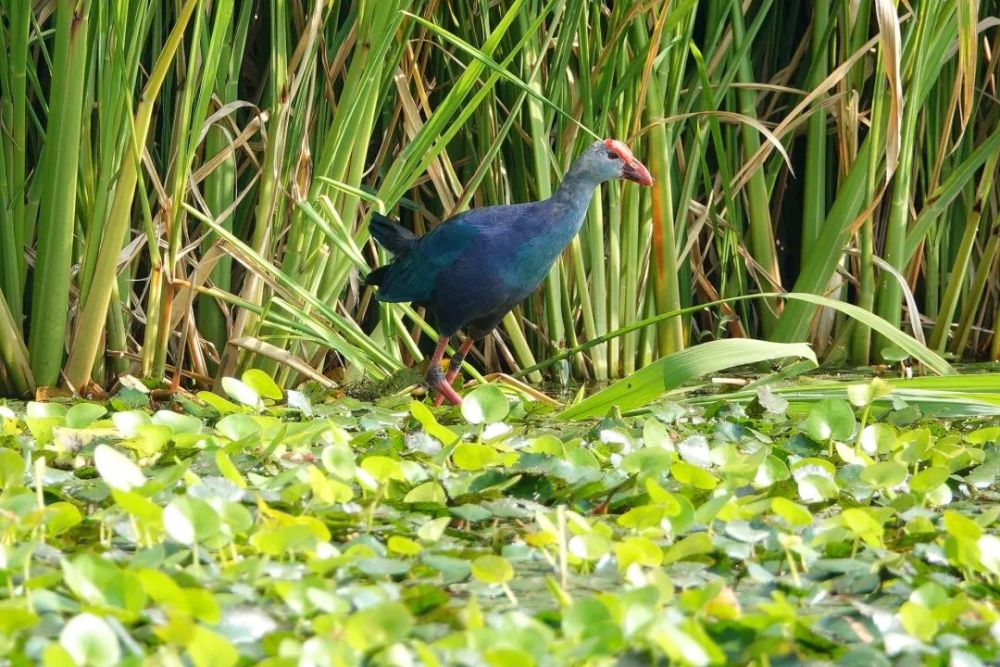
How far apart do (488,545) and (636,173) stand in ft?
4.81

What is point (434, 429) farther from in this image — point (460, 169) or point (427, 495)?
point (460, 169)

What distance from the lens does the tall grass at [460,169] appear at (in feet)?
7.99

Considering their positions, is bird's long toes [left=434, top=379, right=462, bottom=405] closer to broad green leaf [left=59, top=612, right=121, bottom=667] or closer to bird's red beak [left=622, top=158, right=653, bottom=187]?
bird's red beak [left=622, top=158, right=653, bottom=187]

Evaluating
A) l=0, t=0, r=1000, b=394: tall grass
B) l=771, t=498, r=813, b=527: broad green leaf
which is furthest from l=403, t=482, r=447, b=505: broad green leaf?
l=0, t=0, r=1000, b=394: tall grass

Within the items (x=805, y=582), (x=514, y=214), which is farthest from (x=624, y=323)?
(x=805, y=582)

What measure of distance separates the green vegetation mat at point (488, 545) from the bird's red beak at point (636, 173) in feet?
2.77

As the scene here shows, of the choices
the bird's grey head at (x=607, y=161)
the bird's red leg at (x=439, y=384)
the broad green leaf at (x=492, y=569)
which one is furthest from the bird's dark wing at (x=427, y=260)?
the broad green leaf at (x=492, y=569)

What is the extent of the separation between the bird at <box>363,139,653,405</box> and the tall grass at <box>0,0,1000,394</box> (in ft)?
0.35

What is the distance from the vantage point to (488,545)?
4.81 feet

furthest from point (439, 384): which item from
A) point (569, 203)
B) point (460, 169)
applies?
point (460, 169)

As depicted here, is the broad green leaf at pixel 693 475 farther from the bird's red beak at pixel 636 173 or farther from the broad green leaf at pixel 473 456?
the bird's red beak at pixel 636 173

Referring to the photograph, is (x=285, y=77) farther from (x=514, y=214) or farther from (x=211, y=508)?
(x=211, y=508)

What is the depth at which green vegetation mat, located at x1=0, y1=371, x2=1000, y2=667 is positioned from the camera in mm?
1070

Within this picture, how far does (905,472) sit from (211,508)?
2.86 feet
